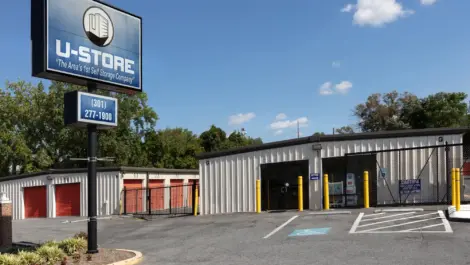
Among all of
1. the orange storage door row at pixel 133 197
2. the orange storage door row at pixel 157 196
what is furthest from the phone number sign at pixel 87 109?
the orange storage door row at pixel 157 196

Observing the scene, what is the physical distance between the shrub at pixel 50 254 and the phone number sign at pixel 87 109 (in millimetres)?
3168

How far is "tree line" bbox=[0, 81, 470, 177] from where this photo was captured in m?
46.4

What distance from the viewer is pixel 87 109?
40.2ft

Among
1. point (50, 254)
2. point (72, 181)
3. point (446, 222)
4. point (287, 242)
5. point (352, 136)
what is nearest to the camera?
point (50, 254)

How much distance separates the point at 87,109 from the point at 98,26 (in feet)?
7.41

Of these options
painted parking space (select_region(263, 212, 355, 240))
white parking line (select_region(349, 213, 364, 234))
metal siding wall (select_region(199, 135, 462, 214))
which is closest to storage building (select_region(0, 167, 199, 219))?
metal siding wall (select_region(199, 135, 462, 214))

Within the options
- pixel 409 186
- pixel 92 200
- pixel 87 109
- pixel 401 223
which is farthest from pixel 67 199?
pixel 401 223

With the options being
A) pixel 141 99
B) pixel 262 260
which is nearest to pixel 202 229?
pixel 262 260

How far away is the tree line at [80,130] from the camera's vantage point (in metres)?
46.4

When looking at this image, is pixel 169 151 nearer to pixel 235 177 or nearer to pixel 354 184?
pixel 235 177

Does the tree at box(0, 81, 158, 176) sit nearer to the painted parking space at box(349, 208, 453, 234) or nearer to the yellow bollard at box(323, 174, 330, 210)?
the yellow bollard at box(323, 174, 330, 210)

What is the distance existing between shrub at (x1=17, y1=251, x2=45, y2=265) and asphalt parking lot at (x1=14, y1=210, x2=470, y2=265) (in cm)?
251

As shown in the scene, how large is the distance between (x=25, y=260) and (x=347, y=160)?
13.5 meters

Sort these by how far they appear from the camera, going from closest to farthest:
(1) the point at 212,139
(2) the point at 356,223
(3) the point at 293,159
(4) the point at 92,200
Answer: (4) the point at 92,200, (2) the point at 356,223, (3) the point at 293,159, (1) the point at 212,139
